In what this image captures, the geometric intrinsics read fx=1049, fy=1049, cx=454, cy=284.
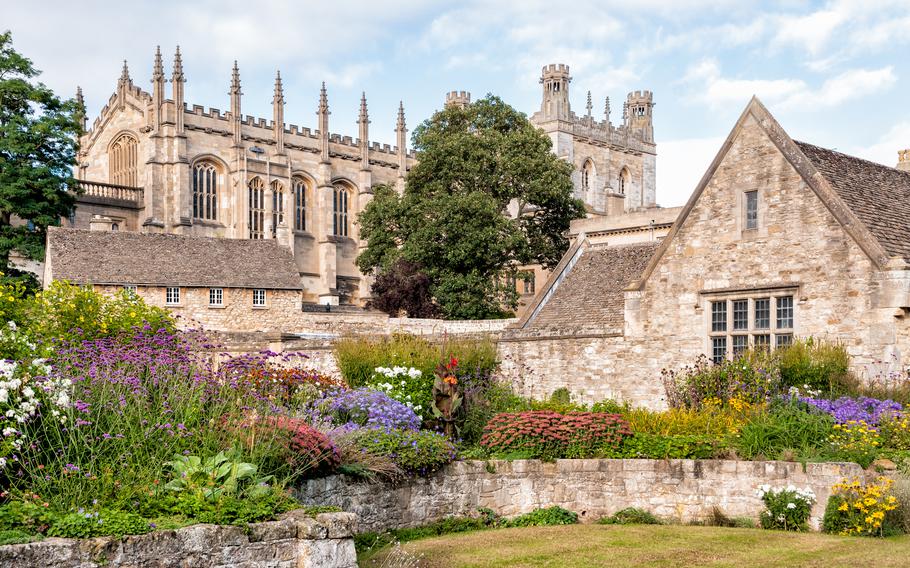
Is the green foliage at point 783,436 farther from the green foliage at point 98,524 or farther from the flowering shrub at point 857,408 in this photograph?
the green foliage at point 98,524

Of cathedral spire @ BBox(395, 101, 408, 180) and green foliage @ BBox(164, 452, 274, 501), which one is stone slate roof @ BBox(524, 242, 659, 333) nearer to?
green foliage @ BBox(164, 452, 274, 501)

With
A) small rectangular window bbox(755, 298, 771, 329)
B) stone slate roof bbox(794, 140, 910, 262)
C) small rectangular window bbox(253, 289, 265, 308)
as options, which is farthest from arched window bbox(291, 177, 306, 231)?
small rectangular window bbox(755, 298, 771, 329)

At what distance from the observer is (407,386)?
19.6 metres

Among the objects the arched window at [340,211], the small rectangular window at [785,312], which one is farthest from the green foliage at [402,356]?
the arched window at [340,211]

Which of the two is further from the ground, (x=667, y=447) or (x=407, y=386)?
(x=407, y=386)

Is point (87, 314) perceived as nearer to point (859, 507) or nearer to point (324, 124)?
point (859, 507)

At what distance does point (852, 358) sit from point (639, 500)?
20.0 feet

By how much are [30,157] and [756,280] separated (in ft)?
110

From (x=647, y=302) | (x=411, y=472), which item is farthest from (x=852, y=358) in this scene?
(x=411, y=472)

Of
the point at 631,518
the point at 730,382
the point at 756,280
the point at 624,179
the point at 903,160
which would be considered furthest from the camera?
the point at 624,179

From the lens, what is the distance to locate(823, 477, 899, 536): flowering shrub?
43.2 feet

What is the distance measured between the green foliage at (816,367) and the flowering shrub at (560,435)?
164 inches

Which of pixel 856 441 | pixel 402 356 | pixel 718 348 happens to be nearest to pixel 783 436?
pixel 856 441

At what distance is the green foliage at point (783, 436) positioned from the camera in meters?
14.9
